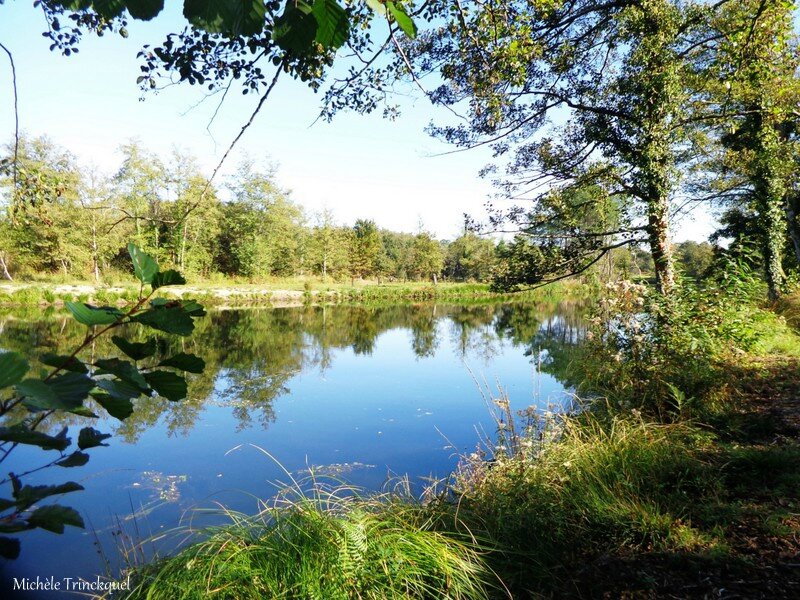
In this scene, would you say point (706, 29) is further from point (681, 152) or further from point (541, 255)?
point (541, 255)

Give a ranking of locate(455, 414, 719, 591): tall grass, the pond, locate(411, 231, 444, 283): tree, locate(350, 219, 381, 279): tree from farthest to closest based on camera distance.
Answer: locate(350, 219, 381, 279): tree → locate(411, 231, 444, 283): tree → the pond → locate(455, 414, 719, 591): tall grass

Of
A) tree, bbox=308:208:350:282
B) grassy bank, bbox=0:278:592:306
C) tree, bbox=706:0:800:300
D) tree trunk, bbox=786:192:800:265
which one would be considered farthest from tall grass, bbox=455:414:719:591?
tree, bbox=308:208:350:282

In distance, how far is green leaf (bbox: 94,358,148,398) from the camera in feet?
2.47

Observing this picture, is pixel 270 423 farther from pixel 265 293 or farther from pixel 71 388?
pixel 265 293

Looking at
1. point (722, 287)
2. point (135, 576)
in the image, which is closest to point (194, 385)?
point (135, 576)

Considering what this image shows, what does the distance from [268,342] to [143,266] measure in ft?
50.4

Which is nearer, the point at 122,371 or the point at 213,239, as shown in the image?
the point at 122,371

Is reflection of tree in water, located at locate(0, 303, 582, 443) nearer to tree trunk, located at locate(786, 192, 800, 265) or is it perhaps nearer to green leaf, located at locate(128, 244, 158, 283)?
green leaf, located at locate(128, 244, 158, 283)

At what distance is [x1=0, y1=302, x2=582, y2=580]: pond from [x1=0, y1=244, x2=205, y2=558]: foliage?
0.67 m

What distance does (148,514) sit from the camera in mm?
4949

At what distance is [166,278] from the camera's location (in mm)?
867

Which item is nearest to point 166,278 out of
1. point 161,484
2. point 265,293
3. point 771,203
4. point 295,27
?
point 295,27

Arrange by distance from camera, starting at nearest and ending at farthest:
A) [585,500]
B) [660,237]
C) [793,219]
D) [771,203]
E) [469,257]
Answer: [585,500] < [660,237] < [771,203] < [793,219] < [469,257]

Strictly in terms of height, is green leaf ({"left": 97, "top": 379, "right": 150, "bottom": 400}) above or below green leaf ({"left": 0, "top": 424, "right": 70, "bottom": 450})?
above
